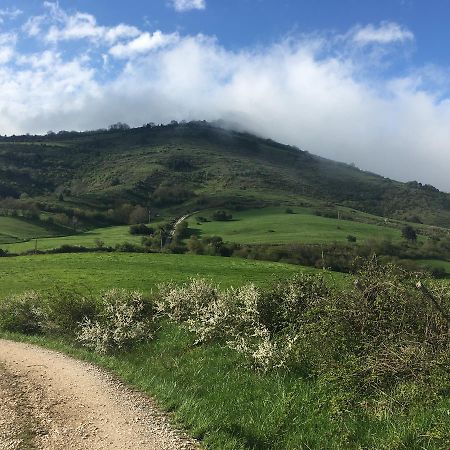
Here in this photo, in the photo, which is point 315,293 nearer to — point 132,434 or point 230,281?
point 132,434

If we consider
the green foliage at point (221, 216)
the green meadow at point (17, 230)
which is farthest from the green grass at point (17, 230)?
the green foliage at point (221, 216)

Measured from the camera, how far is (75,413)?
32.1ft

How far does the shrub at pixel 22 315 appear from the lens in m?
23.3

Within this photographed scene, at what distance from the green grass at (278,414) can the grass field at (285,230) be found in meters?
79.4

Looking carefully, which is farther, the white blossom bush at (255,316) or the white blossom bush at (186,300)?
the white blossom bush at (186,300)

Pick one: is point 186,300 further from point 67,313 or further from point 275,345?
point 275,345

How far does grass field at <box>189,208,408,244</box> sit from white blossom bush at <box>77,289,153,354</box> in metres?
70.7

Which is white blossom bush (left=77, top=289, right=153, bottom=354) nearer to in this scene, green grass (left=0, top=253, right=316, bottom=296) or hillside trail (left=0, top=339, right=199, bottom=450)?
green grass (left=0, top=253, right=316, bottom=296)

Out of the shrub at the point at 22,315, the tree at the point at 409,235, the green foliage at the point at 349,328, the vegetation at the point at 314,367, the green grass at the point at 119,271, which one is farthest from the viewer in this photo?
the tree at the point at 409,235

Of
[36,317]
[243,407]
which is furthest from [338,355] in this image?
[36,317]

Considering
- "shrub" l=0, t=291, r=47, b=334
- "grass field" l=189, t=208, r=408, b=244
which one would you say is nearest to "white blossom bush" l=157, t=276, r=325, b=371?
"shrub" l=0, t=291, r=47, b=334

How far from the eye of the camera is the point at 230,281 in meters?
33.3

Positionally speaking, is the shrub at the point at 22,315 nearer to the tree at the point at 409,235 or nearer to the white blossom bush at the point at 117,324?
the white blossom bush at the point at 117,324

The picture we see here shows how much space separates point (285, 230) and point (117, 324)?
312 feet
